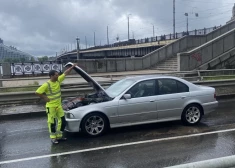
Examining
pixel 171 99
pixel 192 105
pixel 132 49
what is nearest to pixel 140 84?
pixel 171 99

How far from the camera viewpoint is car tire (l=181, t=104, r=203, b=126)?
24.2ft

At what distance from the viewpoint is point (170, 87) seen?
738 cm

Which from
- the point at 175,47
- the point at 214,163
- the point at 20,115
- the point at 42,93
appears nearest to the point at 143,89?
the point at 42,93

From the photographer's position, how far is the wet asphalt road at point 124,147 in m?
4.95

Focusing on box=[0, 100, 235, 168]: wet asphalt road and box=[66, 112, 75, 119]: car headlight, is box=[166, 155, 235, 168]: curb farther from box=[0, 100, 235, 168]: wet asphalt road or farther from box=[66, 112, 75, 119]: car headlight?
box=[66, 112, 75, 119]: car headlight

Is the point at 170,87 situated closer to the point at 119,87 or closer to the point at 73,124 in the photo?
the point at 119,87

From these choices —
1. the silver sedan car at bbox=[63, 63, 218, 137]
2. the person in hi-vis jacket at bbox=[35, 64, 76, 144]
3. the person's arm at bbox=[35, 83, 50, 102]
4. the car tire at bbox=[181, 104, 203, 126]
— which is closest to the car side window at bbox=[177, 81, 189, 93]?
the silver sedan car at bbox=[63, 63, 218, 137]

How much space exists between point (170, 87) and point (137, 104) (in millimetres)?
1169

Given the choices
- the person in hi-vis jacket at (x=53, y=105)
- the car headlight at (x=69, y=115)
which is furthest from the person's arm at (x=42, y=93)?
the car headlight at (x=69, y=115)

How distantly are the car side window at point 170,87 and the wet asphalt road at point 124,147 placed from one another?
983 millimetres

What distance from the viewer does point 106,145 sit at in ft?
19.5

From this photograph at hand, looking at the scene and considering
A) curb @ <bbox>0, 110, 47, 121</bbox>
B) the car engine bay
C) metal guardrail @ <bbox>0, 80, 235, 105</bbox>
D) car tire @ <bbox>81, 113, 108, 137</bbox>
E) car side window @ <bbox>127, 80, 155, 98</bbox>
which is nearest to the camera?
car tire @ <bbox>81, 113, 108, 137</bbox>

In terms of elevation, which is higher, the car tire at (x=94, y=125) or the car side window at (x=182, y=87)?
the car side window at (x=182, y=87)

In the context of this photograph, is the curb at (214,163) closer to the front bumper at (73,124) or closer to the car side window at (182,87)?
the front bumper at (73,124)
